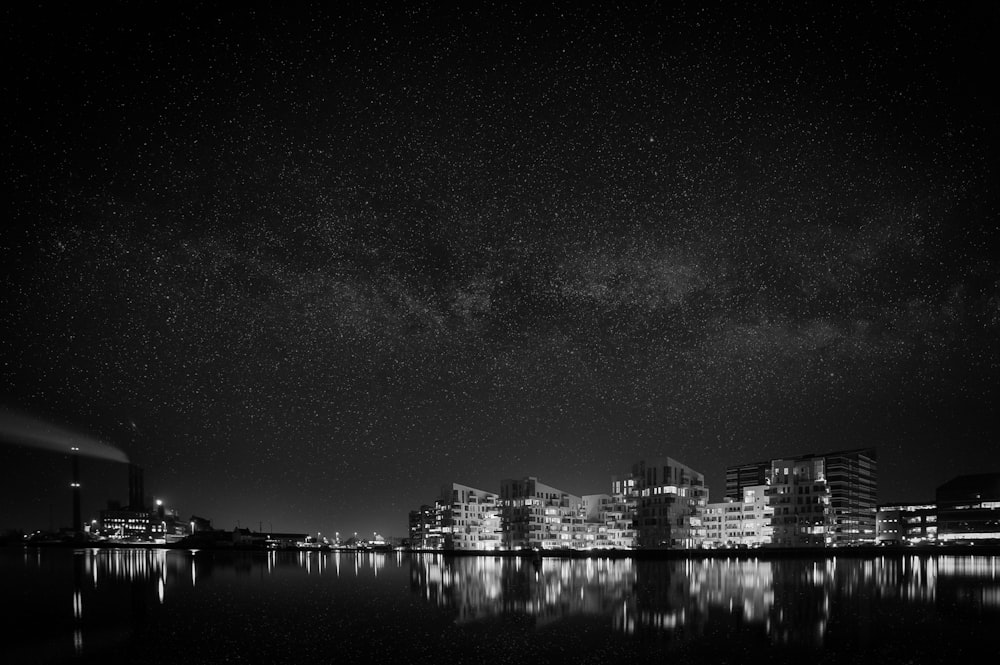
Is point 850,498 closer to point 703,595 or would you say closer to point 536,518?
point 536,518

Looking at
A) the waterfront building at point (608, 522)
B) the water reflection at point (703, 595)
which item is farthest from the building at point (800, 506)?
the water reflection at point (703, 595)

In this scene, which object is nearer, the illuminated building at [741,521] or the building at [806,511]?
the building at [806,511]

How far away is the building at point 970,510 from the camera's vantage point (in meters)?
170

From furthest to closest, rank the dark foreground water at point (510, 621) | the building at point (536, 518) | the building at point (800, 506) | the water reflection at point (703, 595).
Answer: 1. the building at point (536, 518)
2. the building at point (800, 506)
3. the water reflection at point (703, 595)
4. the dark foreground water at point (510, 621)

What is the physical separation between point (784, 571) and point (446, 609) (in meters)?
46.9

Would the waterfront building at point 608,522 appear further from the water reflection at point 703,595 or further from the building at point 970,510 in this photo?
the building at point 970,510

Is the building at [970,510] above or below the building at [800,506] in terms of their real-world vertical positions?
below

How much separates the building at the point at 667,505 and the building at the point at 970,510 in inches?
3088

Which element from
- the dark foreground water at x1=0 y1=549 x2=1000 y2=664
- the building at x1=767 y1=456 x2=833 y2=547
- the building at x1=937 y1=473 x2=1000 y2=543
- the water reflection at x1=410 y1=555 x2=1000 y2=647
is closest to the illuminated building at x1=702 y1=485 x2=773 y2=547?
the building at x1=767 y1=456 x2=833 y2=547

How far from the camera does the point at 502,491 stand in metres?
163

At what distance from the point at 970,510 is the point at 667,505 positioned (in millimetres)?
90858

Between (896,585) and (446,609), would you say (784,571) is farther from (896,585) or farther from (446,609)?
(446,609)

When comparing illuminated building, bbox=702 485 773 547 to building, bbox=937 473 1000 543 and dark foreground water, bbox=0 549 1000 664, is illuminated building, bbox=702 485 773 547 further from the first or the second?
building, bbox=937 473 1000 543

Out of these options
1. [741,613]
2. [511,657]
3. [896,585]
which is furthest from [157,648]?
[896,585]
